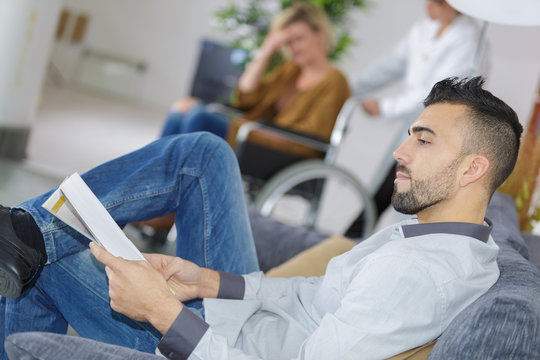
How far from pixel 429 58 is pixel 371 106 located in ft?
1.02

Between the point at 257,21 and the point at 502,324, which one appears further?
the point at 257,21

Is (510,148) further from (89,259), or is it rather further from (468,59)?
(468,59)

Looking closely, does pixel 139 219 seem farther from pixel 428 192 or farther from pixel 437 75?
pixel 437 75

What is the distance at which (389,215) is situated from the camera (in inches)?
211

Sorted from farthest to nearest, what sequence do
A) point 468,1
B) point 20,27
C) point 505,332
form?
point 20,27 → point 468,1 → point 505,332

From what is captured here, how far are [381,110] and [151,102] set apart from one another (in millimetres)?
6478

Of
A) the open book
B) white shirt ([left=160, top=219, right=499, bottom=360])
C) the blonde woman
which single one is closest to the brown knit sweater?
the blonde woman

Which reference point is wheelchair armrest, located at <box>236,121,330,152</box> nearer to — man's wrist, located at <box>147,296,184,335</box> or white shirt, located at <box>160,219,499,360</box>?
white shirt, located at <box>160,219,499,360</box>

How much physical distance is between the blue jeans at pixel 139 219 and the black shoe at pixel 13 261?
0.19ft

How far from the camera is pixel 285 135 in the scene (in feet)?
8.82

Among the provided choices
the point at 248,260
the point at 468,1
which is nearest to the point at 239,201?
the point at 248,260

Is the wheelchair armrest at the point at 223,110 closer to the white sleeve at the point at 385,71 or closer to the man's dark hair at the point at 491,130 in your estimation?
the white sleeve at the point at 385,71

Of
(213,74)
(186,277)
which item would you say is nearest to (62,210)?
(186,277)

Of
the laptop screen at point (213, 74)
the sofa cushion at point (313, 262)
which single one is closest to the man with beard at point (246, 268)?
the sofa cushion at point (313, 262)
